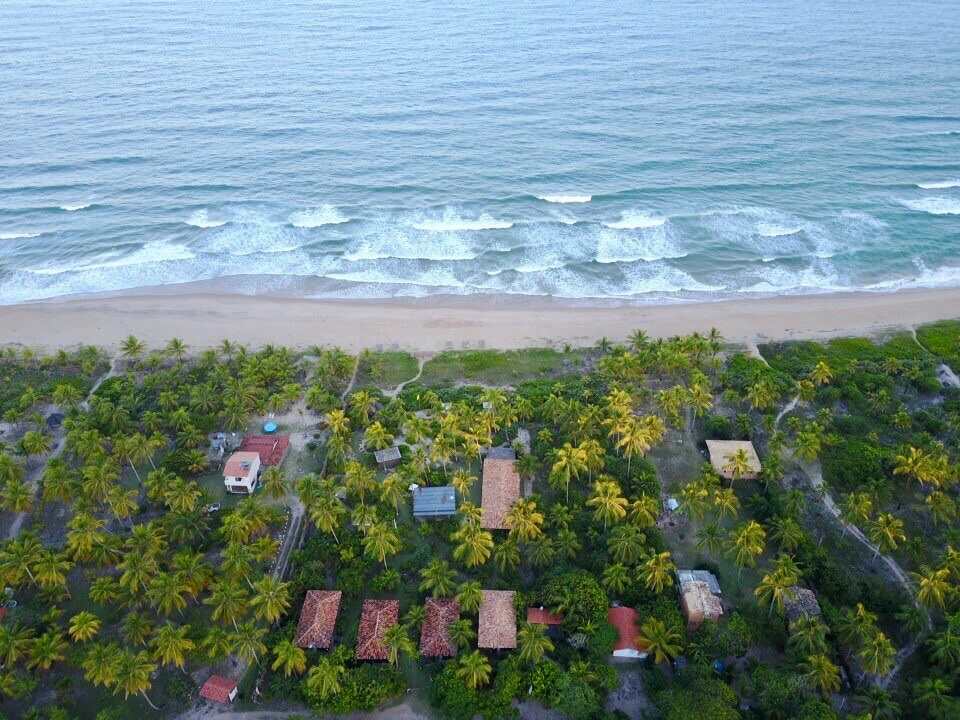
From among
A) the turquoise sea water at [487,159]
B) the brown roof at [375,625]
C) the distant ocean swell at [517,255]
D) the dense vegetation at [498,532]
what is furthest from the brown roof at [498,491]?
the turquoise sea water at [487,159]

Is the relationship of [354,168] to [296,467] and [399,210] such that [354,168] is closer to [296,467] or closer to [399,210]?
[399,210]

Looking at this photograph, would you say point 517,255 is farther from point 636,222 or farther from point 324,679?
point 324,679

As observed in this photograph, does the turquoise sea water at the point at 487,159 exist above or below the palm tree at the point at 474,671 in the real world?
above

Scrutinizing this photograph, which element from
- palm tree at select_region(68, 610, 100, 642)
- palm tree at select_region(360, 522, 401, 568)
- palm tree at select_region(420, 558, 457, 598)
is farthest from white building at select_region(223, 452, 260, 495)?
palm tree at select_region(420, 558, 457, 598)

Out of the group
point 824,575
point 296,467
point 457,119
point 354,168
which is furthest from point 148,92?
point 824,575

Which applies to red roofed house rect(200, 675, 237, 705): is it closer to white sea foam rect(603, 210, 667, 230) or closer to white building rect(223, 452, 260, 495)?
white building rect(223, 452, 260, 495)

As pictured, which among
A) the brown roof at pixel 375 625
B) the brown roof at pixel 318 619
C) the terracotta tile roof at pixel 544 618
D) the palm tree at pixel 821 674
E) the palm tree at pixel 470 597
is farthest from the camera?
the terracotta tile roof at pixel 544 618

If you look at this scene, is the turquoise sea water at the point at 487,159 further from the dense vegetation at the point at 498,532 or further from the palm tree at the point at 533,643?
the palm tree at the point at 533,643
